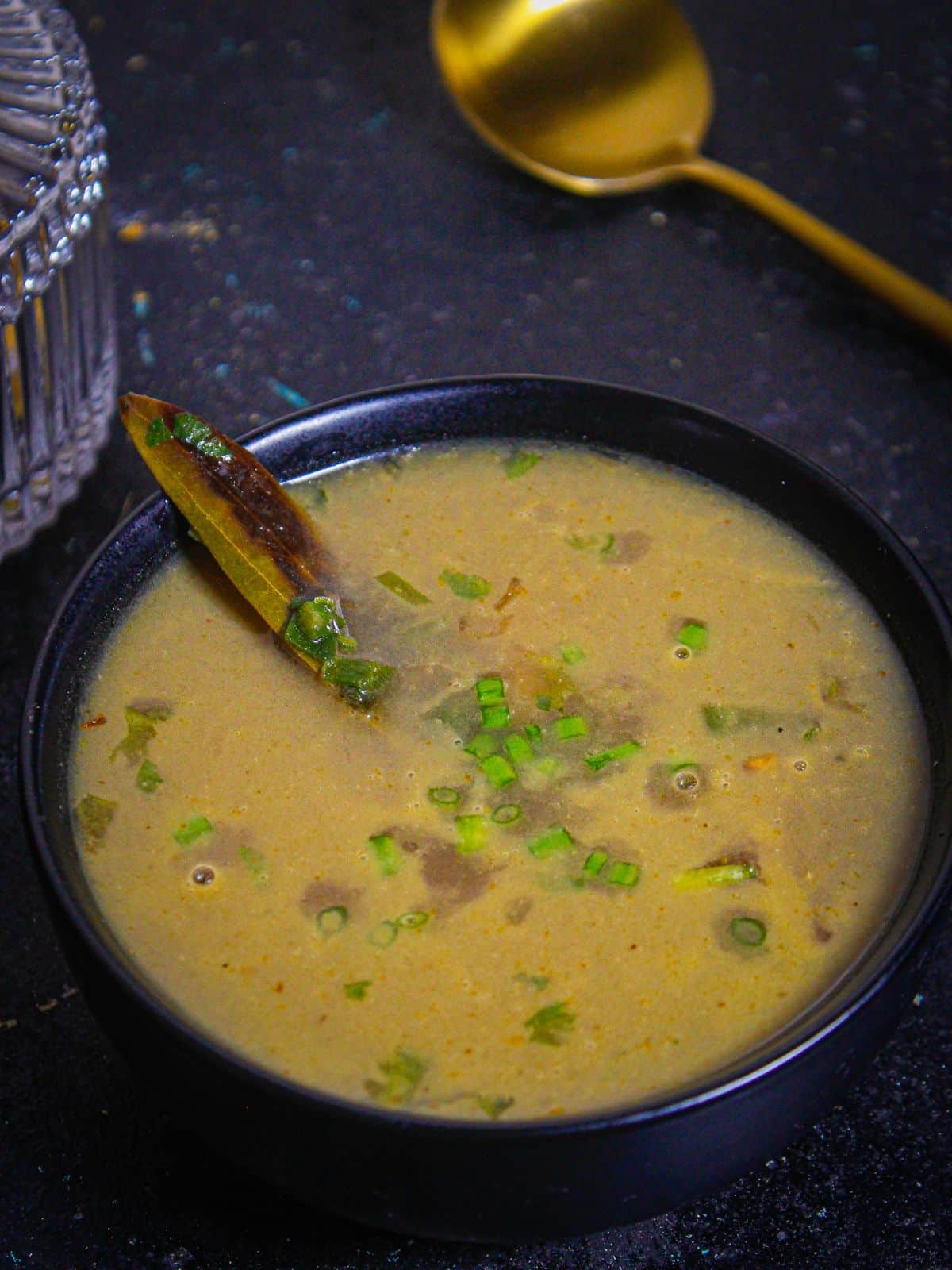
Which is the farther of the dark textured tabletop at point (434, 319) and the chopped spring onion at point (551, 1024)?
the dark textured tabletop at point (434, 319)

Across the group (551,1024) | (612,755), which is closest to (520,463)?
(612,755)

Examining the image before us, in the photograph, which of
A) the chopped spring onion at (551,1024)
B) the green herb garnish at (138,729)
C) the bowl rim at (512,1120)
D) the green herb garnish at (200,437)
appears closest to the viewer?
the bowl rim at (512,1120)

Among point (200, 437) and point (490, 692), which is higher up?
point (200, 437)

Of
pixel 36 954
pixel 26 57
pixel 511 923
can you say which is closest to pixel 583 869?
pixel 511 923

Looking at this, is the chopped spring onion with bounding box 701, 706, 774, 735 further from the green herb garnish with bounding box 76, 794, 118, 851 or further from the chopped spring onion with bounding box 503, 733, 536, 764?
the green herb garnish with bounding box 76, 794, 118, 851

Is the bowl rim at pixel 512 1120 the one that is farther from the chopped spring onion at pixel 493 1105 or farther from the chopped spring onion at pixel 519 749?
the chopped spring onion at pixel 519 749

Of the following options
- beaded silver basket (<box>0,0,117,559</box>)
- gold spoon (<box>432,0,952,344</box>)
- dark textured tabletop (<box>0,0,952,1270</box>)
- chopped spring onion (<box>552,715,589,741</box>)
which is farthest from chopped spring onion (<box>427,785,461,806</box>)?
gold spoon (<box>432,0,952,344</box>)

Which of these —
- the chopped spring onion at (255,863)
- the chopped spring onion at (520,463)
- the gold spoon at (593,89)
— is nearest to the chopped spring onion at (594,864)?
the chopped spring onion at (255,863)

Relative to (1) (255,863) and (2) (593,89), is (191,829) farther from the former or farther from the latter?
(2) (593,89)
